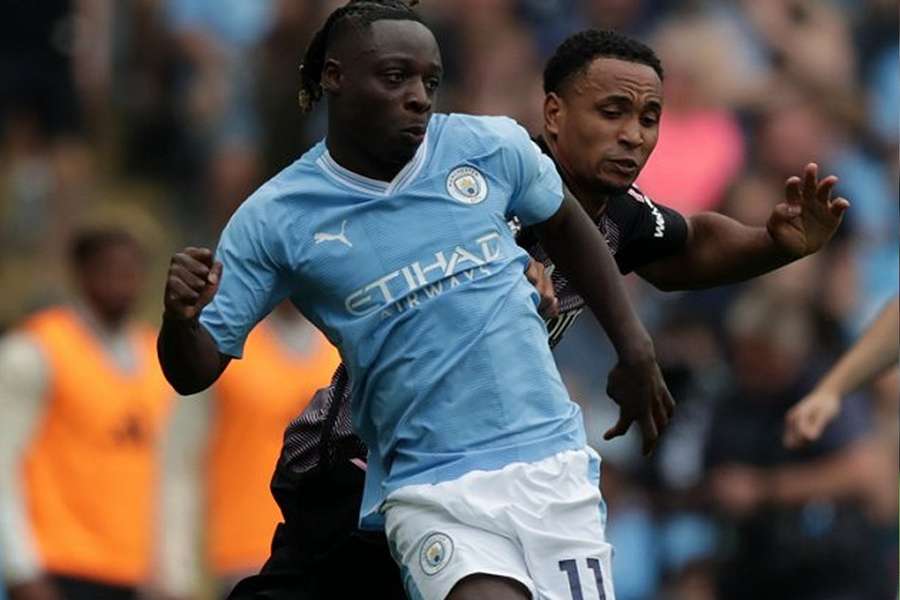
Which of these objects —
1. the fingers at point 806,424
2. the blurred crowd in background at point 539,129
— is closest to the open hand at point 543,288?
the fingers at point 806,424

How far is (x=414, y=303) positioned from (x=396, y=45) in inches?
23.6

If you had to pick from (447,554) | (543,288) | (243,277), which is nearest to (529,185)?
(543,288)

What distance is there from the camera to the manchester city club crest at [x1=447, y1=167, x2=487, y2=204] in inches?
235

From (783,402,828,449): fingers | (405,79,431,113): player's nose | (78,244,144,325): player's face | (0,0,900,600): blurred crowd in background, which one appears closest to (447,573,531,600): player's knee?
(405,79,431,113): player's nose

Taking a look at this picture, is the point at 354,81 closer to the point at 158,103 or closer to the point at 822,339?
the point at 822,339

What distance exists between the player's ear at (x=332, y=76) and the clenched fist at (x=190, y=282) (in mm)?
643

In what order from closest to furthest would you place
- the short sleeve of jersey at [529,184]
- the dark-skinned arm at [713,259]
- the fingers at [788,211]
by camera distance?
the short sleeve of jersey at [529,184] → the fingers at [788,211] → the dark-skinned arm at [713,259]

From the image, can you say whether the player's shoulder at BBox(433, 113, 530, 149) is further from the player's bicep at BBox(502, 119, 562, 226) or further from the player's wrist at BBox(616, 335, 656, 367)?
the player's wrist at BBox(616, 335, 656, 367)

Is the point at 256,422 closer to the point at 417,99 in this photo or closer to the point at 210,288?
the point at 417,99

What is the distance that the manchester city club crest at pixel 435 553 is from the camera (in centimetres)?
571

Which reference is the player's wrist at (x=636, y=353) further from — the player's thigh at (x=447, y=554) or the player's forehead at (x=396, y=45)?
the player's forehead at (x=396, y=45)

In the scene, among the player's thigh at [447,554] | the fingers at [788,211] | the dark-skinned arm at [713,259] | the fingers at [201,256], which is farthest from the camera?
the dark-skinned arm at [713,259]

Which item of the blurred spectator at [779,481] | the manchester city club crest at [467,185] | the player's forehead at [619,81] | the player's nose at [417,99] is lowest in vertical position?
the blurred spectator at [779,481]

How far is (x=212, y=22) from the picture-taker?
1282 cm
